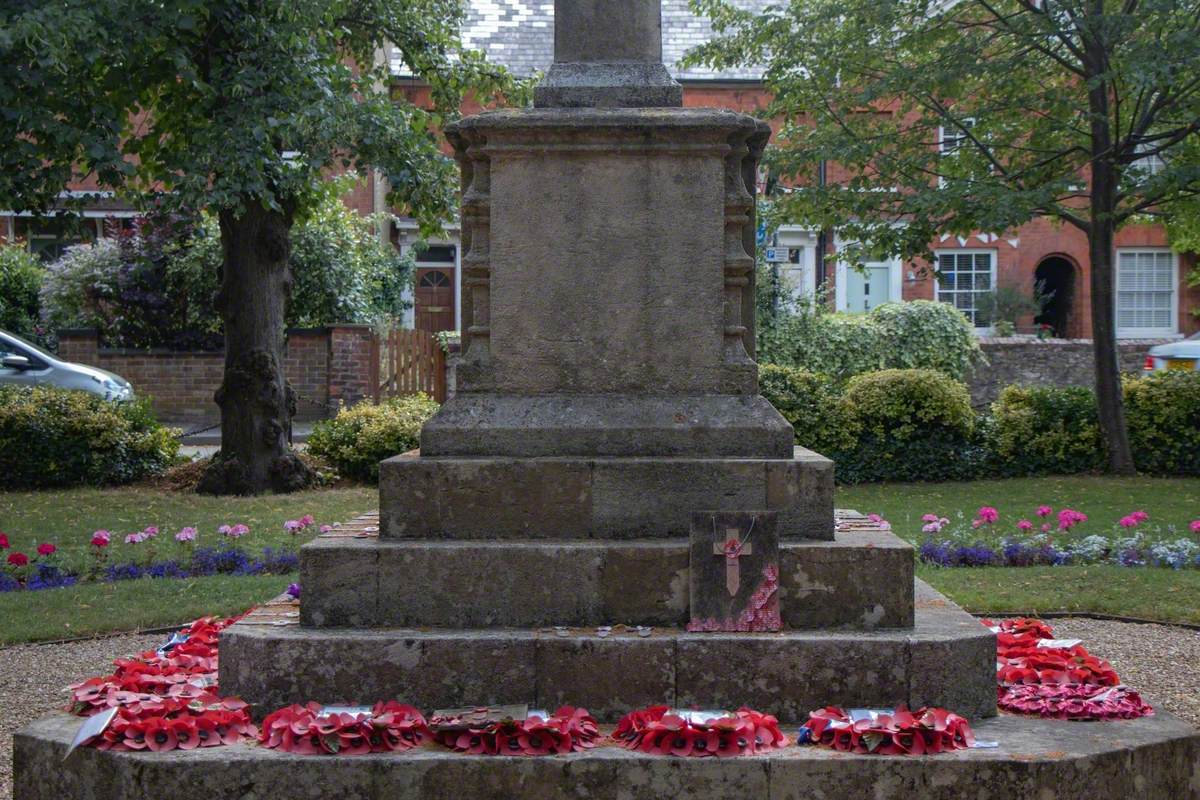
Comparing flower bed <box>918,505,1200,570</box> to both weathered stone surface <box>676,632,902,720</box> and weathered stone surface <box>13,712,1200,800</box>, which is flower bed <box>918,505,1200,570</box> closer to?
weathered stone surface <box>676,632,902,720</box>

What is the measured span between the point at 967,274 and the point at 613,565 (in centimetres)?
2792

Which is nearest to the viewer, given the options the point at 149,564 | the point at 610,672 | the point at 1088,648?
the point at 610,672

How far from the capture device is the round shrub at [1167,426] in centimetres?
1575

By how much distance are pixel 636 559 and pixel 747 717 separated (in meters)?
0.76

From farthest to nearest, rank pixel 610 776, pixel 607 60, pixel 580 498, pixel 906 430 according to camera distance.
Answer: pixel 906 430 < pixel 607 60 < pixel 580 498 < pixel 610 776

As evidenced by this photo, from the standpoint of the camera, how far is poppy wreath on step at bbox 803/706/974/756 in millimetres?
4309

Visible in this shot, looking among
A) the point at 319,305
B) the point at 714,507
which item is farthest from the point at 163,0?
the point at 319,305

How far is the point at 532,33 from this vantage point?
30125 mm

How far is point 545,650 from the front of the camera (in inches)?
186

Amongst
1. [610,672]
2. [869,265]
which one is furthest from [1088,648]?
[869,265]

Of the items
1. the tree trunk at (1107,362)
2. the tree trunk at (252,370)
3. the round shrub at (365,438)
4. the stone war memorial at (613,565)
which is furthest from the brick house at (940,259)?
the stone war memorial at (613,565)

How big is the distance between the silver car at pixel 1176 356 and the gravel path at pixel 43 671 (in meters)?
14.3

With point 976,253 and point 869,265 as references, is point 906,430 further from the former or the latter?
point 976,253

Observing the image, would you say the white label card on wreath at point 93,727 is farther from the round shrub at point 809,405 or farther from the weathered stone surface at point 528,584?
the round shrub at point 809,405
